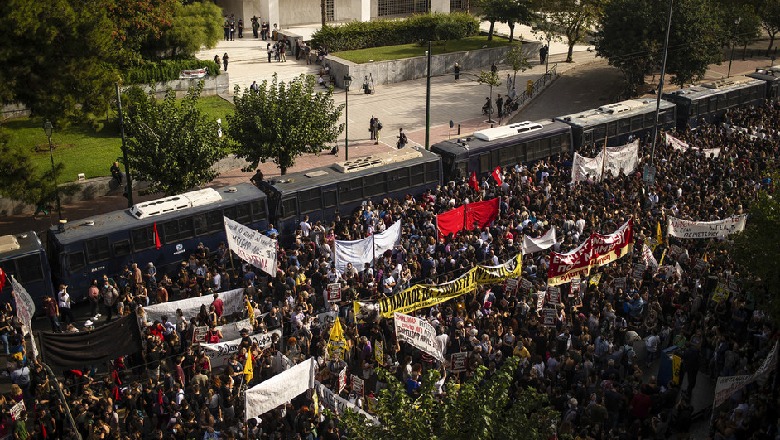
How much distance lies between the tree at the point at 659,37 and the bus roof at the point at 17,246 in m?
33.8

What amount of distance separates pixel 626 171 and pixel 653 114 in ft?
20.6

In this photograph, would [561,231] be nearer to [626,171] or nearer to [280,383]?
[626,171]

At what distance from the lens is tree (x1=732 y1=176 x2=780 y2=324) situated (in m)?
18.1

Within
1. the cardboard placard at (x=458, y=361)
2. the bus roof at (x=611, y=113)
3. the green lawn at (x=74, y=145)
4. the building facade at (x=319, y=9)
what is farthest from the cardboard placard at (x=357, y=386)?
the building facade at (x=319, y=9)

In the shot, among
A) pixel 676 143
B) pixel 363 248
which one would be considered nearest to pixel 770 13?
pixel 676 143

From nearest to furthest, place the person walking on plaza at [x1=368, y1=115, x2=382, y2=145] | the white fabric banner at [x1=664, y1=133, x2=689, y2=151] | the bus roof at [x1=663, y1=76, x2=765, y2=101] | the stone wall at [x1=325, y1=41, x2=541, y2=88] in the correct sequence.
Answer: the white fabric banner at [x1=664, y1=133, x2=689, y2=151] → the bus roof at [x1=663, y1=76, x2=765, y2=101] → the person walking on plaza at [x1=368, y1=115, x2=382, y2=145] → the stone wall at [x1=325, y1=41, x2=541, y2=88]

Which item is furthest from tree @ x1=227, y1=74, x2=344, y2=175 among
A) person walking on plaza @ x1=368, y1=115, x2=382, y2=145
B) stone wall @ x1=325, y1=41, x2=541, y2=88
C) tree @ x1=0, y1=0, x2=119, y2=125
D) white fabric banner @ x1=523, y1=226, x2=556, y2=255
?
stone wall @ x1=325, y1=41, x2=541, y2=88

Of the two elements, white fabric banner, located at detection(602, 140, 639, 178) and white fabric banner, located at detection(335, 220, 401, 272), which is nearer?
white fabric banner, located at detection(335, 220, 401, 272)

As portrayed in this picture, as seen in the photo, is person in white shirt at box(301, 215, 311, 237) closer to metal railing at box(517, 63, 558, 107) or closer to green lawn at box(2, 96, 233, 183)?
green lawn at box(2, 96, 233, 183)

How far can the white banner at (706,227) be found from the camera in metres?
23.2

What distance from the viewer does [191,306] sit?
66.4ft

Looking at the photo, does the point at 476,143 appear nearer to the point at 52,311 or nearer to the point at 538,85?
the point at 52,311

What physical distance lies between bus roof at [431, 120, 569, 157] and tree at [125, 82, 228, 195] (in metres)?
8.58

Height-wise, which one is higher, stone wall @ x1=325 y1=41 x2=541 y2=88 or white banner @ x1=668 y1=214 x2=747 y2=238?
stone wall @ x1=325 y1=41 x2=541 y2=88
